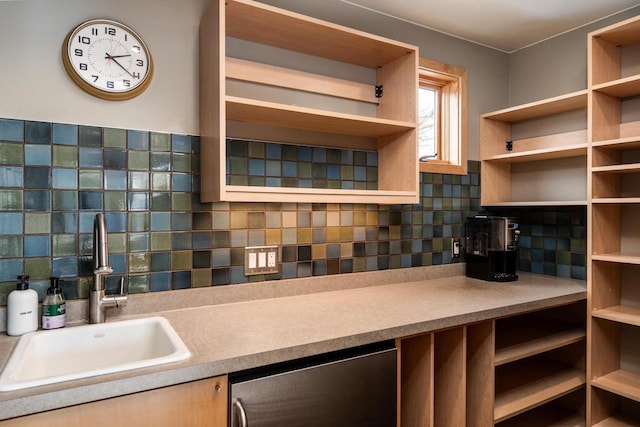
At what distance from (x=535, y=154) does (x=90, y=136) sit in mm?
2269

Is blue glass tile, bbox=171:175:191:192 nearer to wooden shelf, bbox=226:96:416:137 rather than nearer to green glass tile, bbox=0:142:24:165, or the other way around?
wooden shelf, bbox=226:96:416:137

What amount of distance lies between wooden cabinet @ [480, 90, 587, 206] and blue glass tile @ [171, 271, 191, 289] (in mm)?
1921

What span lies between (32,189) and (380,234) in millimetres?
1589

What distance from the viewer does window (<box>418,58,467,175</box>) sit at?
8.32ft

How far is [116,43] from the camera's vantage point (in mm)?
1535

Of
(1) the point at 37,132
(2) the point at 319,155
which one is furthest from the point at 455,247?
(1) the point at 37,132

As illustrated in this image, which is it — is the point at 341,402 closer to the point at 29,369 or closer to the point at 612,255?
the point at 29,369

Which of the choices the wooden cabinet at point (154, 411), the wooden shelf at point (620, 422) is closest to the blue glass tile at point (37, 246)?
the wooden cabinet at point (154, 411)

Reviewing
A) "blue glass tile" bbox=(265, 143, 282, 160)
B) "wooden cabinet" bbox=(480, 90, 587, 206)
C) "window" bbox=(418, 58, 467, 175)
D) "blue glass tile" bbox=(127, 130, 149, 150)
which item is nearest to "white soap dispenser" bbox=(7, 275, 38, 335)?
"blue glass tile" bbox=(127, 130, 149, 150)

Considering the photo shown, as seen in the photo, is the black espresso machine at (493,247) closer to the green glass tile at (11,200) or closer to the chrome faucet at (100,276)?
the chrome faucet at (100,276)

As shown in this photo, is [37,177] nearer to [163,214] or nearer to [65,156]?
[65,156]

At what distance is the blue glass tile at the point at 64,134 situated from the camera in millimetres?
1460

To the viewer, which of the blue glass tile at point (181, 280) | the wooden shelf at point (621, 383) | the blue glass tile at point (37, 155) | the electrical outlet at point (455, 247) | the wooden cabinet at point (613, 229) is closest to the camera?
the blue glass tile at point (37, 155)

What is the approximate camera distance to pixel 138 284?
1.60m
